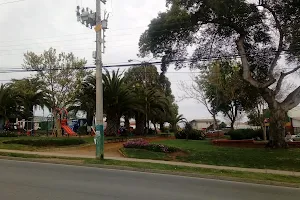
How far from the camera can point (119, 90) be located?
32000 mm

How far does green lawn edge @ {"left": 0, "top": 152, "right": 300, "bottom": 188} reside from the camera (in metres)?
12.6

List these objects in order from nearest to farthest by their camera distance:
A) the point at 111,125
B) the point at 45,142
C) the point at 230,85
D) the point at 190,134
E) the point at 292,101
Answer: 1. the point at 292,101
2. the point at 45,142
3. the point at 111,125
4. the point at 230,85
5. the point at 190,134

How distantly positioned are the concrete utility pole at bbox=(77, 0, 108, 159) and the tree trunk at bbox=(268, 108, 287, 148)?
11.6m

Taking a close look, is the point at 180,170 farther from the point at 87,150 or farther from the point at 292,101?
the point at 292,101

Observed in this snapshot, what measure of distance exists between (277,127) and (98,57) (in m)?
12.6

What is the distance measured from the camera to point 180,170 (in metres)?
14.3

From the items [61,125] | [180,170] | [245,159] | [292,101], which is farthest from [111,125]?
[180,170]

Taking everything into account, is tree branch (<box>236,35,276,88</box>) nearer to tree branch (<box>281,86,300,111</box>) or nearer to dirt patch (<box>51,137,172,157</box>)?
tree branch (<box>281,86,300,111</box>)

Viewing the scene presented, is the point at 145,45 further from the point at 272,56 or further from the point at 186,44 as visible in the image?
the point at 272,56

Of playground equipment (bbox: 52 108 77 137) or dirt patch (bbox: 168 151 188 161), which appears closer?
dirt patch (bbox: 168 151 188 161)

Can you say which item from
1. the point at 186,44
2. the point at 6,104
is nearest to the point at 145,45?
the point at 186,44

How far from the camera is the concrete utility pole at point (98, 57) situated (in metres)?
17.3

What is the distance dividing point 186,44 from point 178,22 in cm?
275

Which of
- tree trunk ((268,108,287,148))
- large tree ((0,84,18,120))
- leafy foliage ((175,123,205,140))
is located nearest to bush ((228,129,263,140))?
leafy foliage ((175,123,205,140))
